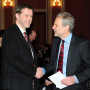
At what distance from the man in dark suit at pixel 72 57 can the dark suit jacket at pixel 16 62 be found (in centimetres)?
39

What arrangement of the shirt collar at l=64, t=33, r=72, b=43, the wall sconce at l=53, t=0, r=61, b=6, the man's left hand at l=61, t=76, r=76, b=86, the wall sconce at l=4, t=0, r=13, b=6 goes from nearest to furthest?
the man's left hand at l=61, t=76, r=76, b=86, the shirt collar at l=64, t=33, r=72, b=43, the wall sconce at l=4, t=0, r=13, b=6, the wall sconce at l=53, t=0, r=61, b=6

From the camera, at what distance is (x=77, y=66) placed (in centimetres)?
238

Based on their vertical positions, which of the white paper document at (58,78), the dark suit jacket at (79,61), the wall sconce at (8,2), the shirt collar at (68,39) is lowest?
the white paper document at (58,78)

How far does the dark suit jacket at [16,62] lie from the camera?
234 centimetres

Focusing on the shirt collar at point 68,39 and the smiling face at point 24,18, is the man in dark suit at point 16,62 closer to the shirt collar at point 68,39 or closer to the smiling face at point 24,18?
the smiling face at point 24,18

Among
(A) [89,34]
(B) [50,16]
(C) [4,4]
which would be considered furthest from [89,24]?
(C) [4,4]

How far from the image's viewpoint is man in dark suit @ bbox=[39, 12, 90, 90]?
7.65 feet

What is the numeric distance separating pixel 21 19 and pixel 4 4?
278 inches

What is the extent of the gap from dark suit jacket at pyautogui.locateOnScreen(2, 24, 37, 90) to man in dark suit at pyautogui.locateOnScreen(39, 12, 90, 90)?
0.39 metres

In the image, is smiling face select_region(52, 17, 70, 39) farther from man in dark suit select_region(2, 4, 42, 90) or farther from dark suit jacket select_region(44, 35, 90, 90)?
man in dark suit select_region(2, 4, 42, 90)

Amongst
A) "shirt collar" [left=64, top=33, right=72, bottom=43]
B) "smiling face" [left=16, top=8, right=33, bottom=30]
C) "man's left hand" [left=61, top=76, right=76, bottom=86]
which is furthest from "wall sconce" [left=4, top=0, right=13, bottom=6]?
"man's left hand" [left=61, top=76, right=76, bottom=86]

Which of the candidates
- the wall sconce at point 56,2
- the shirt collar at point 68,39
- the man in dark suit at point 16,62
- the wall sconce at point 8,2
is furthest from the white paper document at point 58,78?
the wall sconce at point 56,2

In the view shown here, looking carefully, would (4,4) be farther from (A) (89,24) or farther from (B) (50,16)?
(A) (89,24)

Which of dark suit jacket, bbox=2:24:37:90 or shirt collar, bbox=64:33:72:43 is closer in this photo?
dark suit jacket, bbox=2:24:37:90
